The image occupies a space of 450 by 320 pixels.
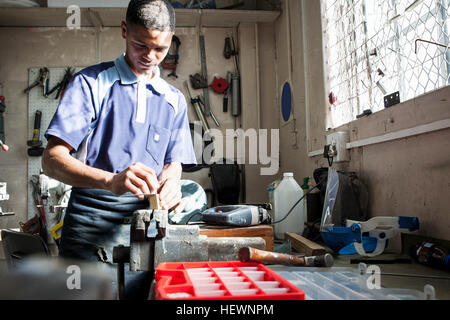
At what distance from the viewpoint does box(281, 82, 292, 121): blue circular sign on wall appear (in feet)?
10.4

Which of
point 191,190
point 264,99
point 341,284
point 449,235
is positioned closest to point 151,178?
point 341,284

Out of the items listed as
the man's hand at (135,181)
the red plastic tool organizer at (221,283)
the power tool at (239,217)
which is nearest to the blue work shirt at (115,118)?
the man's hand at (135,181)

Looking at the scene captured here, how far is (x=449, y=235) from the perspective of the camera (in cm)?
118

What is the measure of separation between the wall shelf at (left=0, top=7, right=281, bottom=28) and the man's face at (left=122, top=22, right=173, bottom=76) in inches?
90.1

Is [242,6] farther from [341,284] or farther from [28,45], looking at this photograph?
[341,284]

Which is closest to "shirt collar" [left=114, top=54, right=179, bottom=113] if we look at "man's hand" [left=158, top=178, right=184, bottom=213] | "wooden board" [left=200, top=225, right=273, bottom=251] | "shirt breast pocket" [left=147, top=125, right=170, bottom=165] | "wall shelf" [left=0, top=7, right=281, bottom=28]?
"shirt breast pocket" [left=147, top=125, right=170, bottom=165]

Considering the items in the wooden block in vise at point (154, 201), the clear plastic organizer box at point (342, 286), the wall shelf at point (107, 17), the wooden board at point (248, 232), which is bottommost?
the clear plastic organizer box at point (342, 286)

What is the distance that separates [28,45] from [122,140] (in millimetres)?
3156

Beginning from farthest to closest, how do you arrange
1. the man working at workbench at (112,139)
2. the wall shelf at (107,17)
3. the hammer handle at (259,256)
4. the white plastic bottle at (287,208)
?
the wall shelf at (107,17)
the white plastic bottle at (287,208)
the man working at workbench at (112,139)
the hammer handle at (259,256)

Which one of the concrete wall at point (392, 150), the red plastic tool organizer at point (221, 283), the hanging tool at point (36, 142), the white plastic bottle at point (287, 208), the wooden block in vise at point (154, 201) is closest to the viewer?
the red plastic tool organizer at point (221, 283)

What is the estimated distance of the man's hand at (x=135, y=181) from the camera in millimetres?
995

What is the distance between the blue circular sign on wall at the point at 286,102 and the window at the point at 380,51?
2.79 feet

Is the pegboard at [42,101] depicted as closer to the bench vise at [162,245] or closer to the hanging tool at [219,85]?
the hanging tool at [219,85]

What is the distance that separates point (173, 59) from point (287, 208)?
2.34 m
